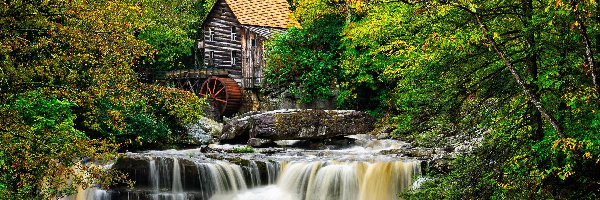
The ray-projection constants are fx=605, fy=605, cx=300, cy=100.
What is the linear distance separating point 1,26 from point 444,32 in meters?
6.21

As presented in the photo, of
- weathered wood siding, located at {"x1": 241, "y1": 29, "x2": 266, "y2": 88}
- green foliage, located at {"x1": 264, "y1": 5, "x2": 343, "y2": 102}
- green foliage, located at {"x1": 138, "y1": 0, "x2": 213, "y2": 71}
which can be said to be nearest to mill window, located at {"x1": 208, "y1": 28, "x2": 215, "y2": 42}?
green foliage, located at {"x1": 138, "y1": 0, "x2": 213, "y2": 71}

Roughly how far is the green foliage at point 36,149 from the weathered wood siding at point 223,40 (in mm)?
22759

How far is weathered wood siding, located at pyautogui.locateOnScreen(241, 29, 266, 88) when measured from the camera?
32.6m

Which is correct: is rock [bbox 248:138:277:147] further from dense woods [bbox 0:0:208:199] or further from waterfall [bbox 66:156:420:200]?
dense woods [bbox 0:0:208:199]

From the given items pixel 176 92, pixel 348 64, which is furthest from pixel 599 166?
pixel 348 64

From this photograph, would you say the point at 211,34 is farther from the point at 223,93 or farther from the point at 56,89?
the point at 56,89

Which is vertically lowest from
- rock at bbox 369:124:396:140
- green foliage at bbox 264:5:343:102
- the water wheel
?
rock at bbox 369:124:396:140

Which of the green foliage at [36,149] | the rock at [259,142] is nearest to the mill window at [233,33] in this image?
the rock at [259,142]

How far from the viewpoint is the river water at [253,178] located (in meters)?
14.8

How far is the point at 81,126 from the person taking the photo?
1830 cm

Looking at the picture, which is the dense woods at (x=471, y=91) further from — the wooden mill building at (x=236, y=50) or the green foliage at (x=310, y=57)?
the wooden mill building at (x=236, y=50)

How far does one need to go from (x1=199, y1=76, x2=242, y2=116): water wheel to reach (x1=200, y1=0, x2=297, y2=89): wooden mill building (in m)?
0.82

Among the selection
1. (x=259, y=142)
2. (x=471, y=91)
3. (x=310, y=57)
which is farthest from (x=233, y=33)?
(x=471, y=91)

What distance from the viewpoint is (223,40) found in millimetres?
34625
